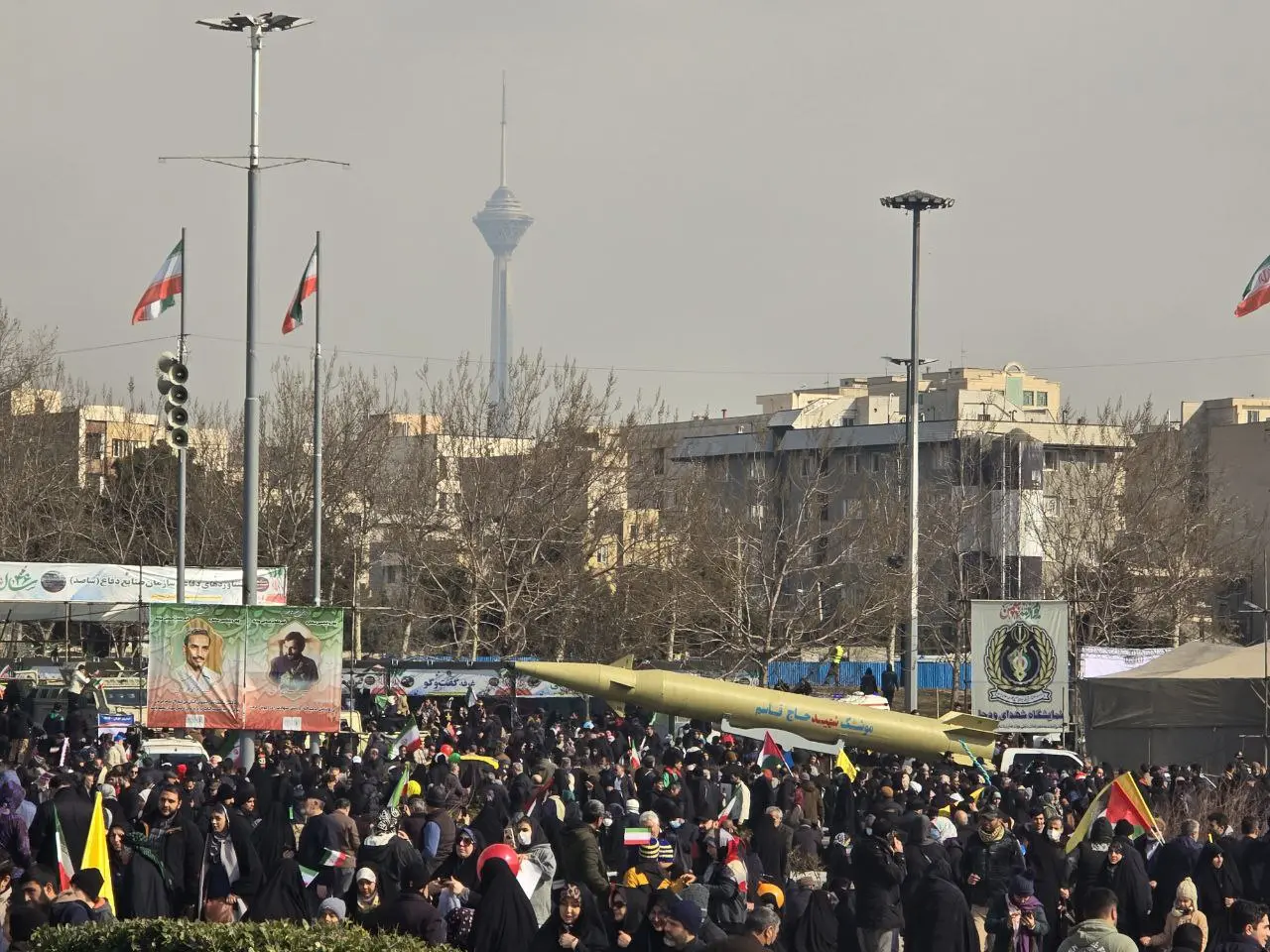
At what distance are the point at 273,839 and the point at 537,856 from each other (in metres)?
2.27

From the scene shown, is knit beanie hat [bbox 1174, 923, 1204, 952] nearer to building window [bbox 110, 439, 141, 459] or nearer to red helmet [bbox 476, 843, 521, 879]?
red helmet [bbox 476, 843, 521, 879]

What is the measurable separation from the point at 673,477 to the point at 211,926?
47.6 meters

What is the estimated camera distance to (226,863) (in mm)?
14133

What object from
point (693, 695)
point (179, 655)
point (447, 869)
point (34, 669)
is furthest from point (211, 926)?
point (34, 669)

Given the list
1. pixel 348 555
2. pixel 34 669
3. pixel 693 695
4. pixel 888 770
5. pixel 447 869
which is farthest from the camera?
pixel 348 555

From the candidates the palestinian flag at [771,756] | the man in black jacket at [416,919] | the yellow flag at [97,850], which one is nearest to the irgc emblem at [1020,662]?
the palestinian flag at [771,756]

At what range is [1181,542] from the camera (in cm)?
5697

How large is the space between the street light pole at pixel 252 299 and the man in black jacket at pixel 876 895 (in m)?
10.5

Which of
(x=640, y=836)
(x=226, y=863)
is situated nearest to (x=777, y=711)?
(x=640, y=836)

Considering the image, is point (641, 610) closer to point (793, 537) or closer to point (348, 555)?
point (793, 537)

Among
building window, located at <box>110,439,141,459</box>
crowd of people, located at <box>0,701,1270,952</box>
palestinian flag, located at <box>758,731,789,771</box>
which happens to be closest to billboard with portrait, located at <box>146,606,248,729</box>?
crowd of people, located at <box>0,701,1270,952</box>

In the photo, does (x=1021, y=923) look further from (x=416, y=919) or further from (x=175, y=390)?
(x=175, y=390)

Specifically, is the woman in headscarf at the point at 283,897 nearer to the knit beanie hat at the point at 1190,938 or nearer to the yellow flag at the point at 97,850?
the yellow flag at the point at 97,850

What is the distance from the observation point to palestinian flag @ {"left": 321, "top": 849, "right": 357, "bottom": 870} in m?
13.8
